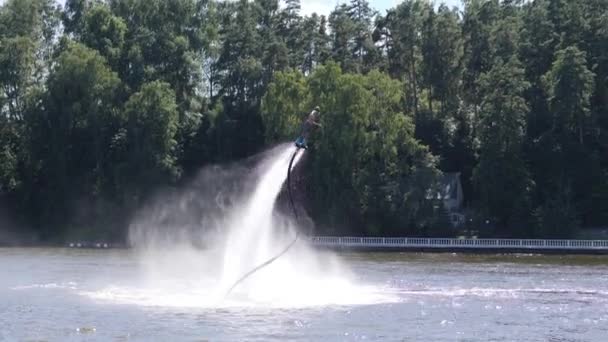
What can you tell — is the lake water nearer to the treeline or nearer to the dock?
the dock

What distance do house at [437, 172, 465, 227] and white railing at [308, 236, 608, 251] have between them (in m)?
11.7

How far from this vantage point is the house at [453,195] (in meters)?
108

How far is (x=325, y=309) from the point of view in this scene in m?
44.2

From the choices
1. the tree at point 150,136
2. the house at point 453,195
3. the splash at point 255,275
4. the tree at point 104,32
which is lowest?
the splash at point 255,275

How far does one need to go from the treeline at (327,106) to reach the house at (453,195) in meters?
1.50

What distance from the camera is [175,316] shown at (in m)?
41.6

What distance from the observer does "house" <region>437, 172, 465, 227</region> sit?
355 feet

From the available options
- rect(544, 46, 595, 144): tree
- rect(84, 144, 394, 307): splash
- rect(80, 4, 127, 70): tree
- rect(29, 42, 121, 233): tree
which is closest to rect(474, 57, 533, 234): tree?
rect(544, 46, 595, 144): tree

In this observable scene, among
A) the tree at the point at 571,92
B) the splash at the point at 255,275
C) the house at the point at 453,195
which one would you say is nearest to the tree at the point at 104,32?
the house at the point at 453,195

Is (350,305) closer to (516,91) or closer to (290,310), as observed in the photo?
(290,310)

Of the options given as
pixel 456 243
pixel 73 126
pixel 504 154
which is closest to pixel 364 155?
pixel 504 154

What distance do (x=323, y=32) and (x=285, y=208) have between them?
51.8 metres

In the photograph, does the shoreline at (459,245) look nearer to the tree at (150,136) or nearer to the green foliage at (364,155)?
the green foliage at (364,155)

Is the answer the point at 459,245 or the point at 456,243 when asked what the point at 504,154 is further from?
the point at 459,245
